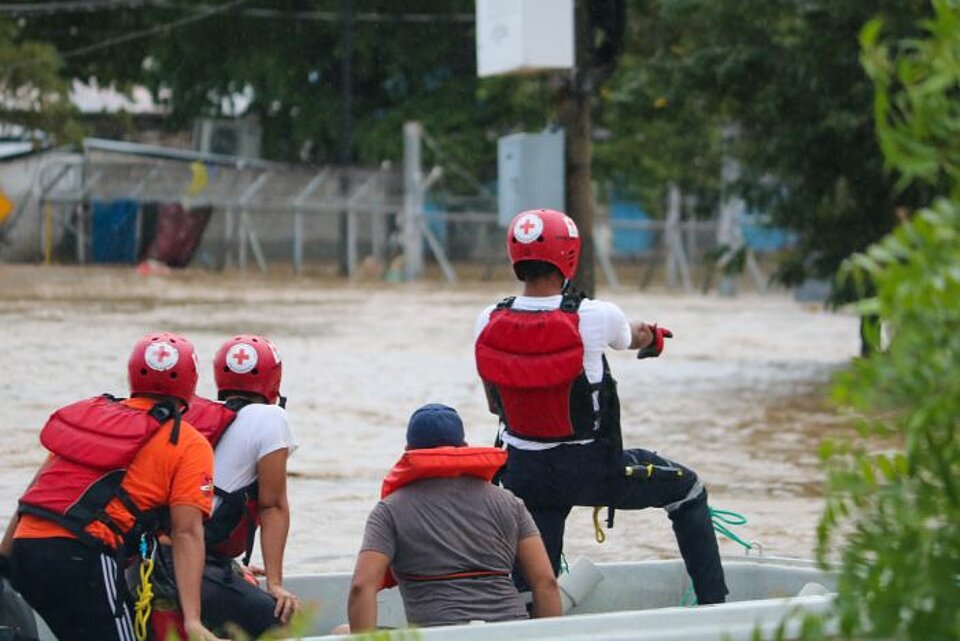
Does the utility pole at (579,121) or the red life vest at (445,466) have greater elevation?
the utility pole at (579,121)

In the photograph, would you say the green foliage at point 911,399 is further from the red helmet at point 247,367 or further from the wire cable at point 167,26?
the wire cable at point 167,26

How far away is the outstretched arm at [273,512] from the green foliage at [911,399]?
371 cm

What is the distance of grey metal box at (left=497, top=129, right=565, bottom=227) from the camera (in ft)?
50.5

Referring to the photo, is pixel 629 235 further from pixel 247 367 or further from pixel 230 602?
pixel 230 602

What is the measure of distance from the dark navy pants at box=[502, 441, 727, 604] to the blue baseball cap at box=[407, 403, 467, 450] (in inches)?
36.7

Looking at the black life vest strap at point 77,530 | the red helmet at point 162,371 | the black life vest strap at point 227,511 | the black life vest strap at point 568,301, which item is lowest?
the black life vest strap at point 227,511

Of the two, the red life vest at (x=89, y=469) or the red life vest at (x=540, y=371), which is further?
the red life vest at (x=540, y=371)

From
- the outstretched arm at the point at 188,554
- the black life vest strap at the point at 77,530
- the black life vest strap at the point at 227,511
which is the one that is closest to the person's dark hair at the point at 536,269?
the black life vest strap at the point at 227,511

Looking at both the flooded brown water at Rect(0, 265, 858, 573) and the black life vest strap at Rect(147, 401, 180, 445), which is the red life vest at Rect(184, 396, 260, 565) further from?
the flooded brown water at Rect(0, 265, 858, 573)

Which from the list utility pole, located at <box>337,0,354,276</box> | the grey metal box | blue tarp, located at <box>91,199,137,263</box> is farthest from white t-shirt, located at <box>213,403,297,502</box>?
blue tarp, located at <box>91,199,137,263</box>

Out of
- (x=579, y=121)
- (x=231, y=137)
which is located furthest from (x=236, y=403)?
(x=231, y=137)

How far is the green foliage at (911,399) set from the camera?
3.11 metres

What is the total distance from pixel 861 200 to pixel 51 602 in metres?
14.0

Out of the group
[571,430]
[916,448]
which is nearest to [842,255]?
[571,430]
